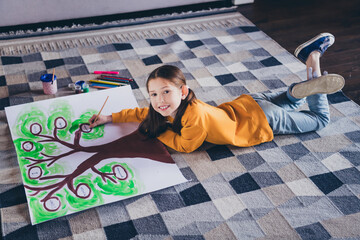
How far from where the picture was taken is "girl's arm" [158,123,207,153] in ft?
4.57

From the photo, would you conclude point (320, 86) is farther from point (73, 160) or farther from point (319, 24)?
point (319, 24)

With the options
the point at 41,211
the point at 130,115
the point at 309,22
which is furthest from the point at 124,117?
the point at 309,22

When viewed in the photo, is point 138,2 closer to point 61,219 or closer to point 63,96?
point 63,96

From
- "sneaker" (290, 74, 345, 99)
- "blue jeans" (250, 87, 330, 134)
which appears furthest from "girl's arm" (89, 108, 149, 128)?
"sneaker" (290, 74, 345, 99)

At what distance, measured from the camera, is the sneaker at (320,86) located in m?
1.43

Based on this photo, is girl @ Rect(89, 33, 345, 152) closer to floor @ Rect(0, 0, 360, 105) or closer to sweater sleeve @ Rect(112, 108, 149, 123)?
sweater sleeve @ Rect(112, 108, 149, 123)

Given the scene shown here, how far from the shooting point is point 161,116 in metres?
1.45

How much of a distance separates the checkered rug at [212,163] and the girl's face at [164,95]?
0.19 m

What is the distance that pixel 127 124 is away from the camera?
1.56 metres

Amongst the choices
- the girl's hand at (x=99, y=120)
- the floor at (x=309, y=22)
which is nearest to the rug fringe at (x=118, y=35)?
the floor at (x=309, y=22)

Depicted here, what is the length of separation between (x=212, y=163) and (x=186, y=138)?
130 millimetres

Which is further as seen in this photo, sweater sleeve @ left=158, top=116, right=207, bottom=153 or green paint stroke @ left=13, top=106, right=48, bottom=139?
green paint stroke @ left=13, top=106, right=48, bottom=139

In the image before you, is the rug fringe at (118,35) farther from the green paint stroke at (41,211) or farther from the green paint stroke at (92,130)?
the green paint stroke at (41,211)

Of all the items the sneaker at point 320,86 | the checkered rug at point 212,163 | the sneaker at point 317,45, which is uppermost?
the sneaker at point 317,45
